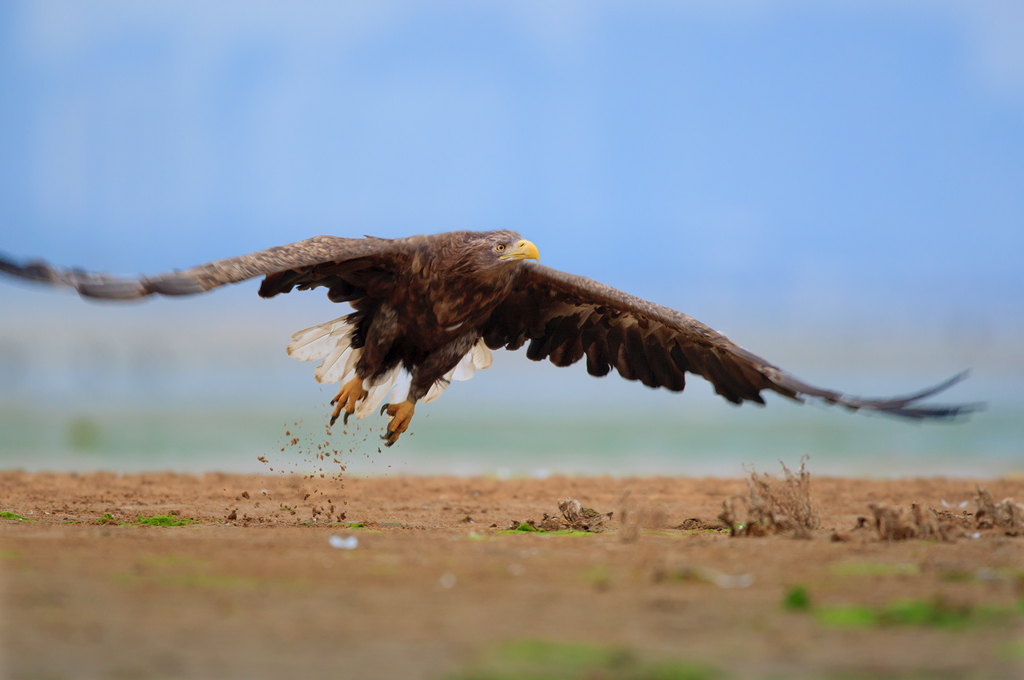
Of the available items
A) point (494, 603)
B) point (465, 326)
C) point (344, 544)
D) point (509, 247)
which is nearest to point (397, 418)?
point (465, 326)

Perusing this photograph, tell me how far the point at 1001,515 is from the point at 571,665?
4.61 meters

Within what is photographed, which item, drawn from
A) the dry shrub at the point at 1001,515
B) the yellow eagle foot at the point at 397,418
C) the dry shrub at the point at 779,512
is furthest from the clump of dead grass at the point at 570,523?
the dry shrub at the point at 1001,515

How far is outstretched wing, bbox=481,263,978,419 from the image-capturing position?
24.7 feet

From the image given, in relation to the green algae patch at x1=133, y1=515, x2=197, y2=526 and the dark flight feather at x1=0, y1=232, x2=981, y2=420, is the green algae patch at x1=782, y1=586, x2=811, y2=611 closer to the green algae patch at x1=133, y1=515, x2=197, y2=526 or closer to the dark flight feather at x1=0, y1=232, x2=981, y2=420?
the dark flight feather at x1=0, y1=232, x2=981, y2=420

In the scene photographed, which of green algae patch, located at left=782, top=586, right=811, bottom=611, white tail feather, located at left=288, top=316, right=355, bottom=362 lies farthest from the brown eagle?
green algae patch, located at left=782, top=586, right=811, bottom=611

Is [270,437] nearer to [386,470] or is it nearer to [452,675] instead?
[386,470]

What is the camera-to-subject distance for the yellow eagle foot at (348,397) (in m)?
7.97

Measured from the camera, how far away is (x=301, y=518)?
26.5 feet

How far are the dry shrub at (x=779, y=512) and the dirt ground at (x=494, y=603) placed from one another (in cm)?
13

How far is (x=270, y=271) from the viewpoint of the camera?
6305 mm

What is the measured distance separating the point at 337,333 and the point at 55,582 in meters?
4.67

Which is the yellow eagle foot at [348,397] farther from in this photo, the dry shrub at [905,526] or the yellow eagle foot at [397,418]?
the dry shrub at [905,526]

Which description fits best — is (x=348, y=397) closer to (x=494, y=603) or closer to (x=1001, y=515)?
(x=494, y=603)

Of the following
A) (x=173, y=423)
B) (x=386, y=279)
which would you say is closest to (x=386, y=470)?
(x=386, y=279)
